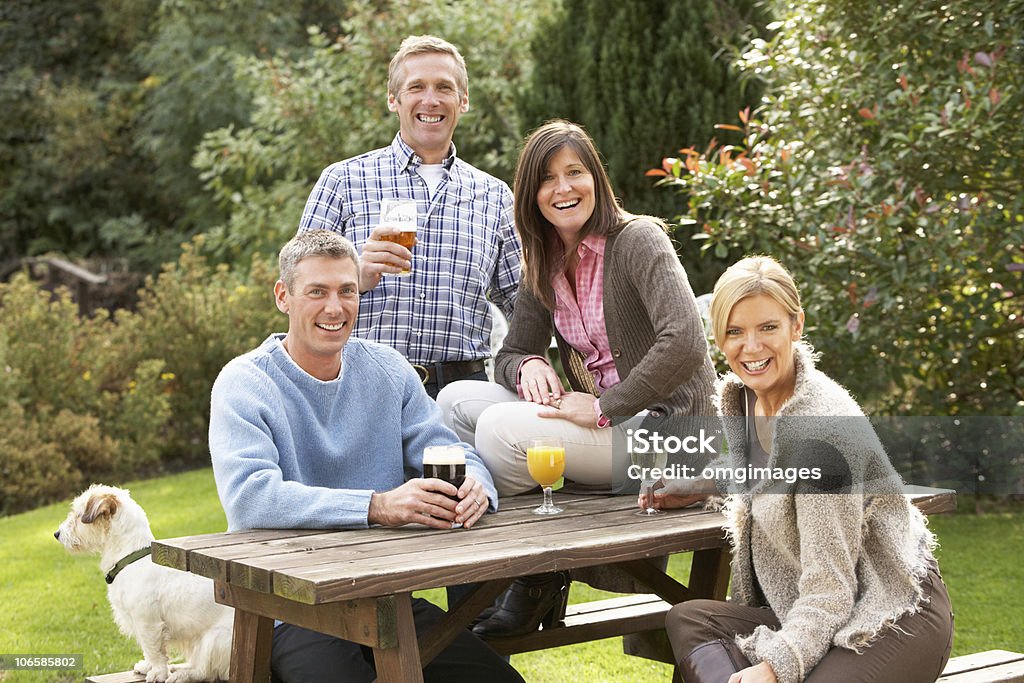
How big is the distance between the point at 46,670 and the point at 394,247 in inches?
89.3

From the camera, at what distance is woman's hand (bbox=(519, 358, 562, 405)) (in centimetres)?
375

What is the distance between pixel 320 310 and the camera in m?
3.28

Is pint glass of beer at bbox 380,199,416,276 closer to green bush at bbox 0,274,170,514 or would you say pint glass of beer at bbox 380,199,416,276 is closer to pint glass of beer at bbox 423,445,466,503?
pint glass of beer at bbox 423,445,466,503

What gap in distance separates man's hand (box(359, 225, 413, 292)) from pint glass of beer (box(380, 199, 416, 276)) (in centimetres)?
1

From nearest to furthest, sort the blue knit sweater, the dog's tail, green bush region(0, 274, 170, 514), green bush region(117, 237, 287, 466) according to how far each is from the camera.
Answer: the blue knit sweater → the dog's tail → green bush region(0, 274, 170, 514) → green bush region(117, 237, 287, 466)

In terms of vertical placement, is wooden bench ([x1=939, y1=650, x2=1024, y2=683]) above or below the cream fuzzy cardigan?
below

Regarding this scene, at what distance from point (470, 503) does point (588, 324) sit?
0.90 m

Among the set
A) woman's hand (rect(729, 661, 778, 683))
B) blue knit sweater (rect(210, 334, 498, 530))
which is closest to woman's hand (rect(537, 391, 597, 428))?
blue knit sweater (rect(210, 334, 498, 530))

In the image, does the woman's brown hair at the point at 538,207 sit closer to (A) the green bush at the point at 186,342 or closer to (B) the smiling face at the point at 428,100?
(B) the smiling face at the point at 428,100

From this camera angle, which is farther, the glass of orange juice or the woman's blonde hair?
the glass of orange juice

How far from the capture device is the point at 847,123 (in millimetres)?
6160

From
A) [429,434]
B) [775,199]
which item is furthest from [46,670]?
[775,199]

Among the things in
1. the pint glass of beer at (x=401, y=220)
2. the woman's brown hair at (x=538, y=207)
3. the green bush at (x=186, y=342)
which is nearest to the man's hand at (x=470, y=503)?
the woman's brown hair at (x=538, y=207)

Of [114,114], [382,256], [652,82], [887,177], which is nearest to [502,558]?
[382,256]
